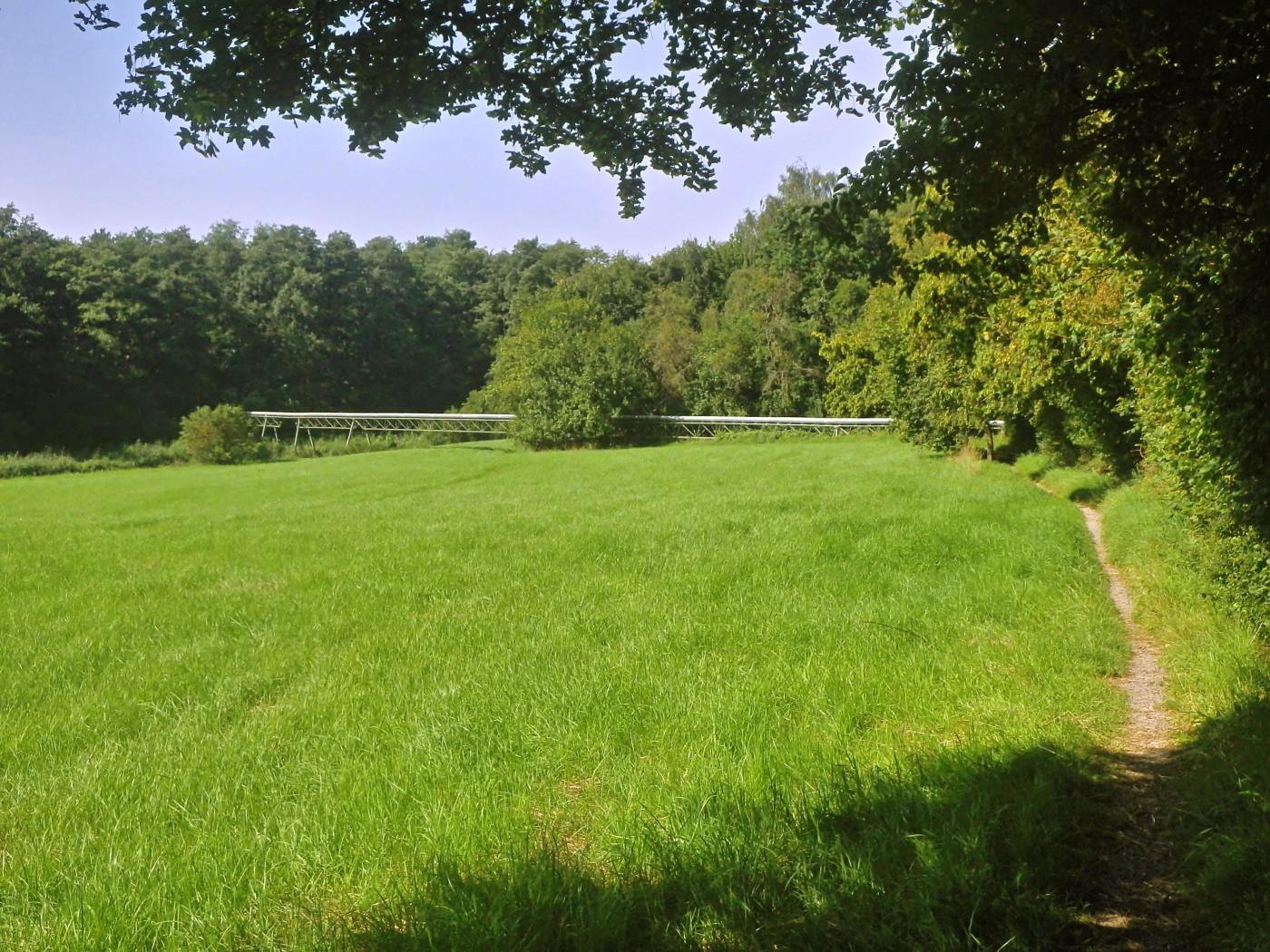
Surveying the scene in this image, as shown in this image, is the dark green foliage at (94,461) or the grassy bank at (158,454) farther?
the grassy bank at (158,454)

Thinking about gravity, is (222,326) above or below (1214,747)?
above

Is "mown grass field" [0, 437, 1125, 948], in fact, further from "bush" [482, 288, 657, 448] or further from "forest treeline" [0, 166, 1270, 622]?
"bush" [482, 288, 657, 448]

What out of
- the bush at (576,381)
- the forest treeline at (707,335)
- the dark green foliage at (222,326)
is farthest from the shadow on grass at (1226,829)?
the dark green foliage at (222,326)

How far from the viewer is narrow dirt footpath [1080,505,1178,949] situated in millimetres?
3465

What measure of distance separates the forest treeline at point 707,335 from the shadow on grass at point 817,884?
257 cm

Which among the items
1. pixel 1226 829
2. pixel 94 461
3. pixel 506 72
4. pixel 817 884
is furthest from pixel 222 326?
pixel 1226 829

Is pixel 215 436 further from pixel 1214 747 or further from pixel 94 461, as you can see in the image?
pixel 1214 747

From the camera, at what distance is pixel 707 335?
5884 centimetres

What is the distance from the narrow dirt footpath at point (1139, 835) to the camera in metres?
3.46

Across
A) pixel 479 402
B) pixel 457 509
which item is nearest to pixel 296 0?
pixel 457 509

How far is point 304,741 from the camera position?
5832 mm

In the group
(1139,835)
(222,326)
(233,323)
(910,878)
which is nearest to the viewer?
(910,878)

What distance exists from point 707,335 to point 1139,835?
55.9 metres

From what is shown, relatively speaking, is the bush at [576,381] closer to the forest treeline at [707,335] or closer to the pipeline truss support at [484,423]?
the forest treeline at [707,335]
